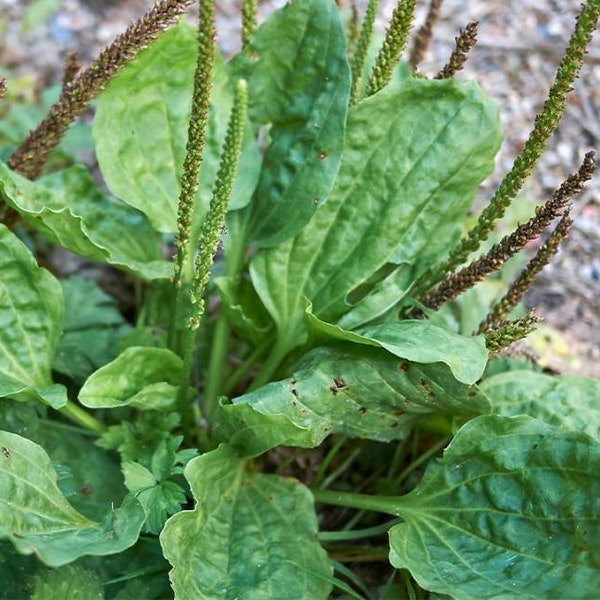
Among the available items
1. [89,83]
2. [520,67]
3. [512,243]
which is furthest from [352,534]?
[520,67]

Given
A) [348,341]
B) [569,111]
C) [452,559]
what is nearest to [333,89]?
[348,341]

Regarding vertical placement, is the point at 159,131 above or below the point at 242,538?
above

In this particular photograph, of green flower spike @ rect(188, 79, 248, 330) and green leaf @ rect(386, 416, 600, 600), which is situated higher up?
green flower spike @ rect(188, 79, 248, 330)

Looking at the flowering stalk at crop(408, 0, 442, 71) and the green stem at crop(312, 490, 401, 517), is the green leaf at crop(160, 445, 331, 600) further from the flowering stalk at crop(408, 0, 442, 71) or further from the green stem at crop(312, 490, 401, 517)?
the flowering stalk at crop(408, 0, 442, 71)

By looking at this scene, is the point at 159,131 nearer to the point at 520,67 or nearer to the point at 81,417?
the point at 81,417

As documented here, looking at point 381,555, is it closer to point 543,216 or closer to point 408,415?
point 408,415

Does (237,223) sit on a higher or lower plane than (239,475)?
higher

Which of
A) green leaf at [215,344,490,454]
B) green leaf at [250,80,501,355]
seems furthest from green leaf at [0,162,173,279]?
green leaf at [215,344,490,454]
